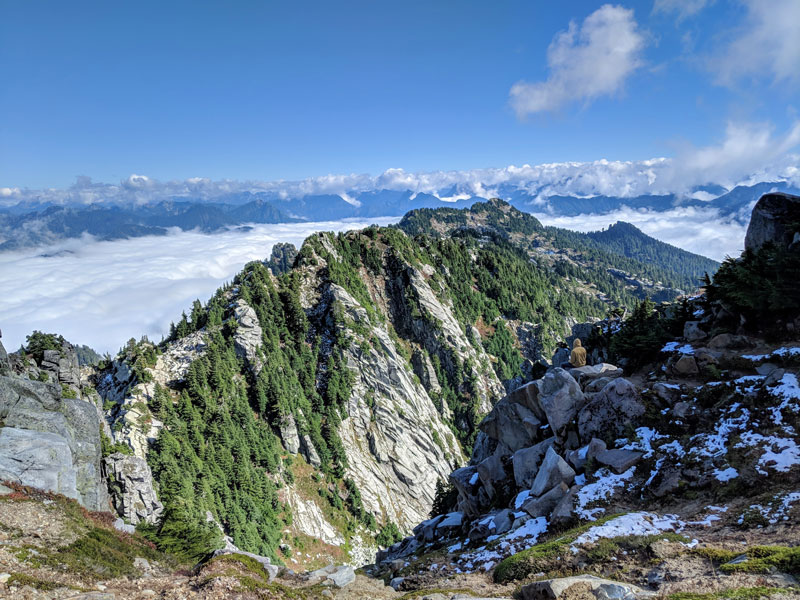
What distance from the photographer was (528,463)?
2905cm

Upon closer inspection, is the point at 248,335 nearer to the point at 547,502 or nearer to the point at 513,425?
the point at 513,425

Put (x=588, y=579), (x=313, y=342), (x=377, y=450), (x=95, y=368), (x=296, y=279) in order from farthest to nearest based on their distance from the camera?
(x=296, y=279), (x=313, y=342), (x=377, y=450), (x=95, y=368), (x=588, y=579)

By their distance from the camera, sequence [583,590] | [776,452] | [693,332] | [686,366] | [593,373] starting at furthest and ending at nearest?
[593,373] < [693,332] < [686,366] < [776,452] < [583,590]

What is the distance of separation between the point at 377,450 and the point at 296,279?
4406cm

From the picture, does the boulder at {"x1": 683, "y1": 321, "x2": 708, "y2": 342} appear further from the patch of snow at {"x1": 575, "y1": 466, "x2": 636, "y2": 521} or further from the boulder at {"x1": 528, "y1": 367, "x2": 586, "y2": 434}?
the patch of snow at {"x1": 575, "y1": 466, "x2": 636, "y2": 521}

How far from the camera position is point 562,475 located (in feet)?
81.5

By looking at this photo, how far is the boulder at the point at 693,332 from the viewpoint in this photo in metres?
31.1

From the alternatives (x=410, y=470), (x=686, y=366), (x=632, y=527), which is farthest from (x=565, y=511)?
(x=410, y=470)

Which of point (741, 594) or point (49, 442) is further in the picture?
point (49, 442)

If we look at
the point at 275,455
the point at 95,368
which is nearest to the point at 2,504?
the point at 275,455

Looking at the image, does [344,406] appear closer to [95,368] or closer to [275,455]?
[275,455]

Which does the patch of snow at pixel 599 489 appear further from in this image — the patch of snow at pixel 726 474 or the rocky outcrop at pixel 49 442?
the rocky outcrop at pixel 49 442

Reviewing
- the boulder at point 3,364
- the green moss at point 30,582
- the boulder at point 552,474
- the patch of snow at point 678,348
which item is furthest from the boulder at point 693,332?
the boulder at point 3,364

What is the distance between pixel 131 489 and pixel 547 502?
36.4m
